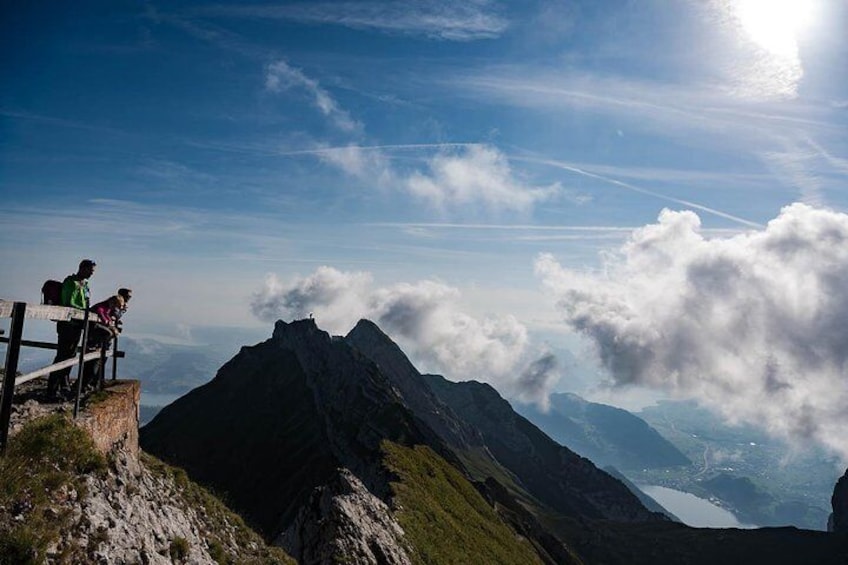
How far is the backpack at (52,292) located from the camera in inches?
675

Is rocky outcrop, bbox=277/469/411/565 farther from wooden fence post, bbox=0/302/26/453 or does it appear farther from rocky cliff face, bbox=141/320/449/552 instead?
wooden fence post, bbox=0/302/26/453

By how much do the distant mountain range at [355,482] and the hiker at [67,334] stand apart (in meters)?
10.7

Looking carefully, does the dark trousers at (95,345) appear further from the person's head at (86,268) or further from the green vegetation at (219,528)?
the green vegetation at (219,528)

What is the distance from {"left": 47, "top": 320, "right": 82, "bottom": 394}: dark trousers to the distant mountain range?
10.7m

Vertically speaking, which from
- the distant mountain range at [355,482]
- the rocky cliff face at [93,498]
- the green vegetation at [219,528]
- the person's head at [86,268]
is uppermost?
the person's head at [86,268]

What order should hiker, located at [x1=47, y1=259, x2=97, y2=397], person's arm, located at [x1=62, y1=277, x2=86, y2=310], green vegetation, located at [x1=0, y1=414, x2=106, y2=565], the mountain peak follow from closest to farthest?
green vegetation, located at [x1=0, y1=414, x2=106, y2=565] < hiker, located at [x1=47, y1=259, x2=97, y2=397] < person's arm, located at [x1=62, y1=277, x2=86, y2=310] < the mountain peak

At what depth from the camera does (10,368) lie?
1197 cm

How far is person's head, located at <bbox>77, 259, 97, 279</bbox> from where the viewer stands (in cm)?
1791

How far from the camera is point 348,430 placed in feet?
419

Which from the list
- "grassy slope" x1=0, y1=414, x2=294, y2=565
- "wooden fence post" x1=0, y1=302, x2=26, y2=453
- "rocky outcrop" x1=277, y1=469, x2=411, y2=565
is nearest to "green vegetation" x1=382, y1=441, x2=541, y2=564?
"rocky outcrop" x1=277, y1=469, x2=411, y2=565

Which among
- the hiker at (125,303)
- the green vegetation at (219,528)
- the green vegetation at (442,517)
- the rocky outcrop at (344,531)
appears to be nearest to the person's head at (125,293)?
the hiker at (125,303)

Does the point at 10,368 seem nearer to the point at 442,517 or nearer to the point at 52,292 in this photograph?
the point at 52,292

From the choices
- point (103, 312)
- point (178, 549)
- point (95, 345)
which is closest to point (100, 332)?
point (95, 345)

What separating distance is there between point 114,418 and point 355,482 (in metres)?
29.9
